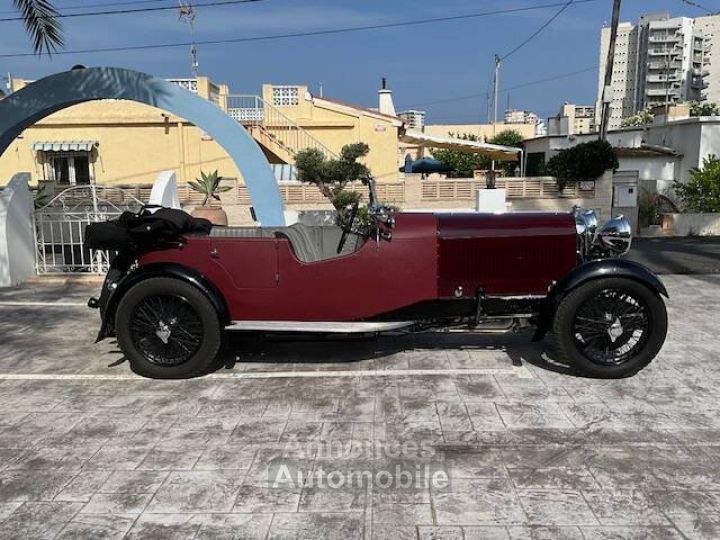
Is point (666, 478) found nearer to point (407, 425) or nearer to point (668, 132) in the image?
point (407, 425)

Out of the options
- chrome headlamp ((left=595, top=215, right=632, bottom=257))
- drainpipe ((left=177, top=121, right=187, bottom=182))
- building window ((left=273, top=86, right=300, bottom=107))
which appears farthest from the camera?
building window ((left=273, top=86, right=300, bottom=107))

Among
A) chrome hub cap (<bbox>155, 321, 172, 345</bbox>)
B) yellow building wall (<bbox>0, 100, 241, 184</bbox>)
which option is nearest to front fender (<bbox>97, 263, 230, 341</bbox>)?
chrome hub cap (<bbox>155, 321, 172, 345</bbox>)

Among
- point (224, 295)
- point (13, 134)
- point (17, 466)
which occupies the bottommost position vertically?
Answer: point (17, 466)

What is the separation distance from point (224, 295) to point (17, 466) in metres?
1.91

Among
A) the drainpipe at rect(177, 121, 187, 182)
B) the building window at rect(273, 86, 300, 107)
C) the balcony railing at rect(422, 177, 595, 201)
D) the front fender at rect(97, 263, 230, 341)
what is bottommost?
the front fender at rect(97, 263, 230, 341)

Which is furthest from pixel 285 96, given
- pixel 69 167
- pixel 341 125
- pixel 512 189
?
pixel 512 189

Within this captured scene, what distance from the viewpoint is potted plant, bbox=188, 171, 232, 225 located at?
12.0m

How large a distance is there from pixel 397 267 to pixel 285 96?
17201mm

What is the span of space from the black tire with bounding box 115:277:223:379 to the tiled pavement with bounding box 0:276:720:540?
0.51 feet

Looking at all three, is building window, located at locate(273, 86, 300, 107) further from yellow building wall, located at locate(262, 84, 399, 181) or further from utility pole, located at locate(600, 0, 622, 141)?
utility pole, located at locate(600, 0, 622, 141)

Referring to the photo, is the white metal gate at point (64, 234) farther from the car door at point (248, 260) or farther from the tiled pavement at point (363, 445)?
the car door at point (248, 260)

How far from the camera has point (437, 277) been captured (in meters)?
4.85

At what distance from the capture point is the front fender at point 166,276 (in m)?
4.85

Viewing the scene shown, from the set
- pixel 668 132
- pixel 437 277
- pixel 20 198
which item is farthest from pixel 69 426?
pixel 668 132
